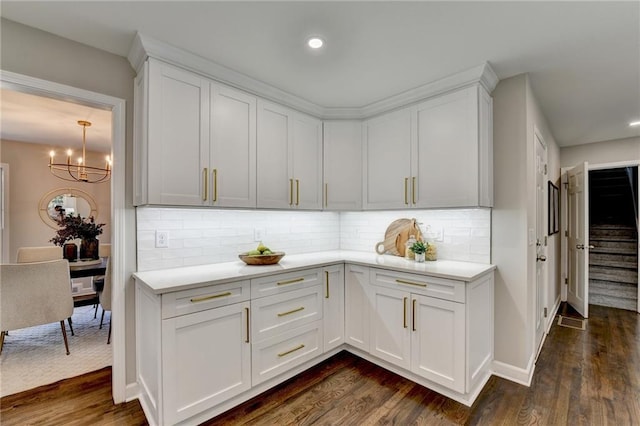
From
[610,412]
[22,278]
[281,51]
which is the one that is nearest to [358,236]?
[281,51]

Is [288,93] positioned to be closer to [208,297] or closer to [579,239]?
[208,297]

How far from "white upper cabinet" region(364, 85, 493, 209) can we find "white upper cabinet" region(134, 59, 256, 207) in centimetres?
125

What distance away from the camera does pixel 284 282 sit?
229 centimetres

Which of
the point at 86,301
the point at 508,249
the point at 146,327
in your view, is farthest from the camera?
the point at 86,301

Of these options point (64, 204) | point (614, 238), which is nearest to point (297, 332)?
point (64, 204)

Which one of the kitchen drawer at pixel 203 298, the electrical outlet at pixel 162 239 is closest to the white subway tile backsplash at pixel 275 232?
the electrical outlet at pixel 162 239

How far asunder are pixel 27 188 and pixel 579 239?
8027 millimetres

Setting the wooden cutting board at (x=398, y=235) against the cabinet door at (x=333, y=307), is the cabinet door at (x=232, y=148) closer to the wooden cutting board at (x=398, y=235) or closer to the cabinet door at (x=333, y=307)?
the cabinet door at (x=333, y=307)

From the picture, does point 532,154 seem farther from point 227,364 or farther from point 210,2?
point 227,364

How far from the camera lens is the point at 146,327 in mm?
1926

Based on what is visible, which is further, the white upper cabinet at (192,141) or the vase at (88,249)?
the vase at (88,249)

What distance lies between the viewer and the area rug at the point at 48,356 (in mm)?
2369

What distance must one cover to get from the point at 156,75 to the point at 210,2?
2.18 feet

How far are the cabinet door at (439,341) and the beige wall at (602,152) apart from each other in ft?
13.1
